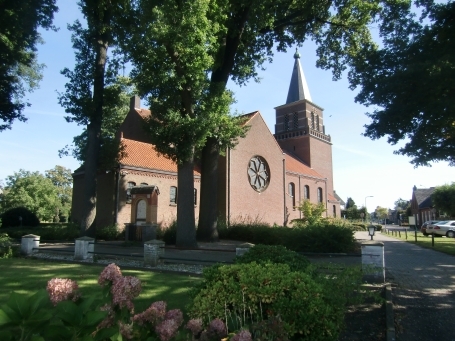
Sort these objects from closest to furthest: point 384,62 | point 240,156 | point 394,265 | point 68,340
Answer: point 68,340, point 394,265, point 384,62, point 240,156

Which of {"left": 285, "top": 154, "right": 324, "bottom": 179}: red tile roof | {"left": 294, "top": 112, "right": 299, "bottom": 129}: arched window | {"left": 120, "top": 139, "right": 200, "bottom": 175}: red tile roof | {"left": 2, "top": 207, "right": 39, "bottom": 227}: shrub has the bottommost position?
{"left": 2, "top": 207, "right": 39, "bottom": 227}: shrub

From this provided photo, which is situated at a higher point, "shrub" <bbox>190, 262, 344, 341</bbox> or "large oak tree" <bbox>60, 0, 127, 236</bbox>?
"large oak tree" <bbox>60, 0, 127, 236</bbox>

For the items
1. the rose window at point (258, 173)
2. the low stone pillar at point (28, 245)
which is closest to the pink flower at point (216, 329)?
the low stone pillar at point (28, 245)

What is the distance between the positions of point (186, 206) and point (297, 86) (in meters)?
37.8

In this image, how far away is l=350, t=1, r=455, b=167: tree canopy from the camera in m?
12.9

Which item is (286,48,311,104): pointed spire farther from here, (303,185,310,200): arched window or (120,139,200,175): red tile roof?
(120,139,200,175): red tile roof

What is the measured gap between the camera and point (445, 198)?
47.7 meters

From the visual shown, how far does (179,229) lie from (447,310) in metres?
12.3

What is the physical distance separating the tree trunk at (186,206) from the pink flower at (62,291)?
50.2 feet

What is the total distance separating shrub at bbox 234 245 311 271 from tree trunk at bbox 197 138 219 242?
13508mm

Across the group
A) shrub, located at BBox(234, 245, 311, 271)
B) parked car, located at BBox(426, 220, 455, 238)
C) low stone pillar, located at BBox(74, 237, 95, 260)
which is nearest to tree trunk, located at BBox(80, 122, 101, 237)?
low stone pillar, located at BBox(74, 237, 95, 260)

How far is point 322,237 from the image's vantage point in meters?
16.0

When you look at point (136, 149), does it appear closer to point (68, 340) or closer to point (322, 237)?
point (322, 237)

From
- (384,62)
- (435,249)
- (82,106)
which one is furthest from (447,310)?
Answer: (82,106)
